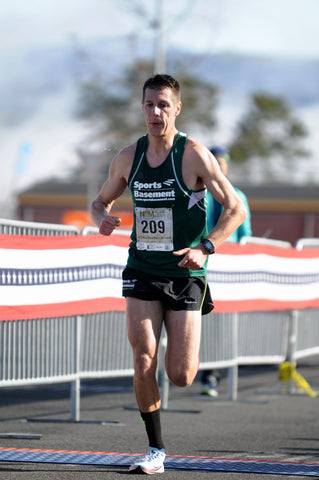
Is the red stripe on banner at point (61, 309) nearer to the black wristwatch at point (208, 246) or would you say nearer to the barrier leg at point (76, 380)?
the barrier leg at point (76, 380)

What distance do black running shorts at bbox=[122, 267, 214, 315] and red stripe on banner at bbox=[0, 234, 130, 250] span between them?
5.41ft

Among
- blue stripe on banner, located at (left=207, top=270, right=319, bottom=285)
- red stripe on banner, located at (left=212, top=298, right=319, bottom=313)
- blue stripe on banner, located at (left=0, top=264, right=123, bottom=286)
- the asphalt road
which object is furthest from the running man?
red stripe on banner, located at (left=212, top=298, right=319, bottom=313)

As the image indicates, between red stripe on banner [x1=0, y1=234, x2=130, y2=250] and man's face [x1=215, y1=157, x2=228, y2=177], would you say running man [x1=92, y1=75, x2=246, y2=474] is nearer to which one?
red stripe on banner [x1=0, y1=234, x2=130, y2=250]

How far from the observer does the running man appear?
5801 millimetres

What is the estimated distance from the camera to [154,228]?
5.88 metres

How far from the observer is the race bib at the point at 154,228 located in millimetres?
5852

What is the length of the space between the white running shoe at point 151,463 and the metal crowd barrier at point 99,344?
2145mm

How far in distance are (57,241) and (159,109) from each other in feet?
7.27

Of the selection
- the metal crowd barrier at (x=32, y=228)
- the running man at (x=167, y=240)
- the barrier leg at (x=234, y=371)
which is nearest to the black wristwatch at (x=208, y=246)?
the running man at (x=167, y=240)

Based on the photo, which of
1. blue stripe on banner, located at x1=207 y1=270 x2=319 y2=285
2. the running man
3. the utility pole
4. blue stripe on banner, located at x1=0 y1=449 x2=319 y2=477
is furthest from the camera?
the utility pole

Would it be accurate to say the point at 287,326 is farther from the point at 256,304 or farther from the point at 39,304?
the point at 39,304

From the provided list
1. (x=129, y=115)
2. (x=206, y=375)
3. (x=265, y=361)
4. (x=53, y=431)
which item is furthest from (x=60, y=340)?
(x=129, y=115)

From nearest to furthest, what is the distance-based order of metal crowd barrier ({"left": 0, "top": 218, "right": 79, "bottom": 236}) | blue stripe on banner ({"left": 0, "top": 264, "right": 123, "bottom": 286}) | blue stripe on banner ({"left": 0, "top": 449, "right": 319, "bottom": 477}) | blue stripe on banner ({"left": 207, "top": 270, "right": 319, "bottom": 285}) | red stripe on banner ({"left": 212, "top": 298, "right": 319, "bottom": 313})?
blue stripe on banner ({"left": 0, "top": 449, "right": 319, "bottom": 477}) → blue stripe on banner ({"left": 0, "top": 264, "right": 123, "bottom": 286}) → metal crowd barrier ({"left": 0, "top": 218, "right": 79, "bottom": 236}) → blue stripe on banner ({"left": 207, "top": 270, "right": 319, "bottom": 285}) → red stripe on banner ({"left": 212, "top": 298, "right": 319, "bottom": 313})

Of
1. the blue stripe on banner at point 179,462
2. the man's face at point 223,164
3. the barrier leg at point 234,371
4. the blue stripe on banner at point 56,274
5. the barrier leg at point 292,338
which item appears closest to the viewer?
the blue stripe on banner at point 179,462
